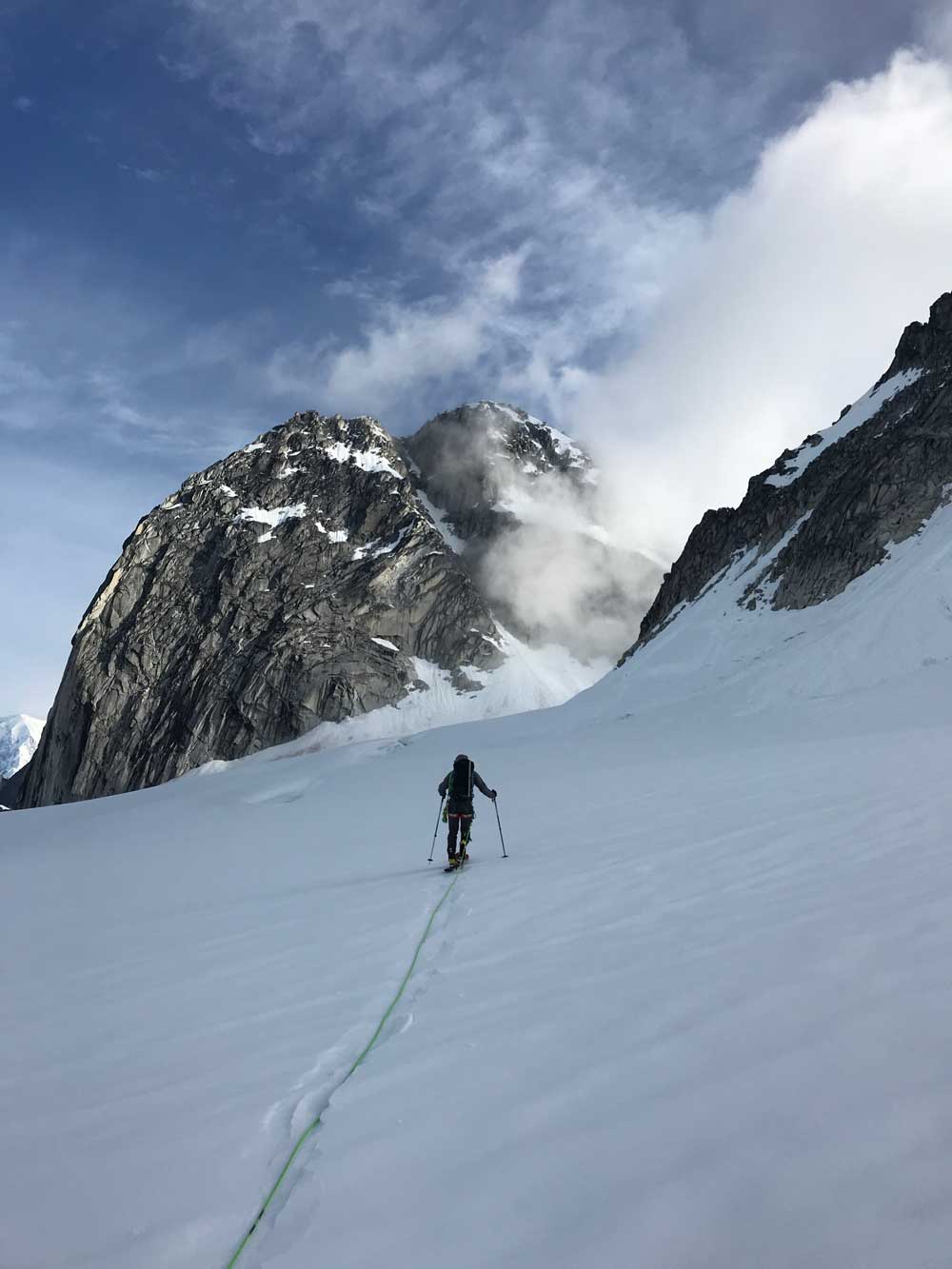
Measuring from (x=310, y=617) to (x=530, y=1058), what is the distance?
90604 millimetres

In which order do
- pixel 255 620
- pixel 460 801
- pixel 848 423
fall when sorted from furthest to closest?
pixel 255 620 → pixel 848 423 → pixel 460 801

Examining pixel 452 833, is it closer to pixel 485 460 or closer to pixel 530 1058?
pixel 530 1058

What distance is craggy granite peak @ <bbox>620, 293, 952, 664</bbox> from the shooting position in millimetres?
40781

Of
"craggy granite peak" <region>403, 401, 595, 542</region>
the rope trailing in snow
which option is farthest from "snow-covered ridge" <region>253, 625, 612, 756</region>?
the rope trailing in snow

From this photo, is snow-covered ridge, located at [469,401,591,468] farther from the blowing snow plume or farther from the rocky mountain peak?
the rocky mountain peak

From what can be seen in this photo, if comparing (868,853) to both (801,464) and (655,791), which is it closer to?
(655,791)

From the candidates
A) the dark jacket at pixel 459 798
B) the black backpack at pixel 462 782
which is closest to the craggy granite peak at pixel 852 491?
the black backpack at pixel 462 782

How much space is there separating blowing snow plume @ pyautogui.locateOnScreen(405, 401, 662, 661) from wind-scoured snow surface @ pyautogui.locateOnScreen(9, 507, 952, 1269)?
4090 inches

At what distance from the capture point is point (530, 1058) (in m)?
3.55

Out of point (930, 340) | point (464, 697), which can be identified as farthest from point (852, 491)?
A: point (464, 697)

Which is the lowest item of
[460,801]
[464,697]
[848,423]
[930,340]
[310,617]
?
[460,801]

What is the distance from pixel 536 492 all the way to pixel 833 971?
4813 inches

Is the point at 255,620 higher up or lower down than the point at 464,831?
higher up

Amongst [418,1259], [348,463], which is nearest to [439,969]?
[418,1259]
